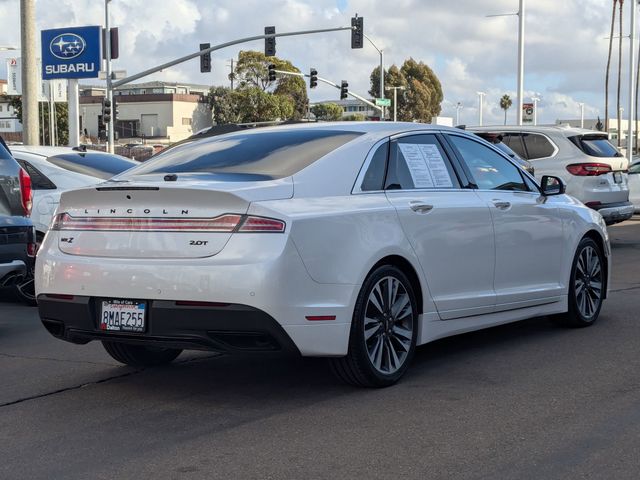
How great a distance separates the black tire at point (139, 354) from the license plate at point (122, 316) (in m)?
0.96

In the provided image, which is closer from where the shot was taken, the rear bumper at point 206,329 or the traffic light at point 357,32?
the rear bumper at point 206,329

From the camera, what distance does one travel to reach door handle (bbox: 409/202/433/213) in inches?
253

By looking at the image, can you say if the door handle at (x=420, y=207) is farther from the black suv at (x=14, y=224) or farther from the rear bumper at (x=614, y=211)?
the rear bumper at (x=614, y=211)

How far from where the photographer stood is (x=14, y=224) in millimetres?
8273

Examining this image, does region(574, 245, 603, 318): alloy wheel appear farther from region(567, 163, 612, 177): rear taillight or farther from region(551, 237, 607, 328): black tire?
region(567, 163, 612, 177): rear taillight

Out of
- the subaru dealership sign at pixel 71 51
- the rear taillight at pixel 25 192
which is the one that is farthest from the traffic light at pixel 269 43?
the rear taillight at pixel 25 192

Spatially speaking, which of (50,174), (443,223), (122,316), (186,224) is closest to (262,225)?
(186,224)

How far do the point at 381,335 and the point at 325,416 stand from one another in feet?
2.52

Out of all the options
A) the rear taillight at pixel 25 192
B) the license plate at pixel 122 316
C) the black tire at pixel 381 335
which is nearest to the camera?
the license plate at pixel 122 316

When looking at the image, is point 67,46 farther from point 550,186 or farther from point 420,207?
point 420,207

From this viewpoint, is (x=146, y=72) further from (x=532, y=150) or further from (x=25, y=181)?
(x=25, y=181)

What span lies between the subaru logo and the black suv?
93.6ft

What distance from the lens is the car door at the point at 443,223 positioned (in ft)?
21.1

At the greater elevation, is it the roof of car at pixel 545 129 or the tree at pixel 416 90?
the tree at pixel 416 90
